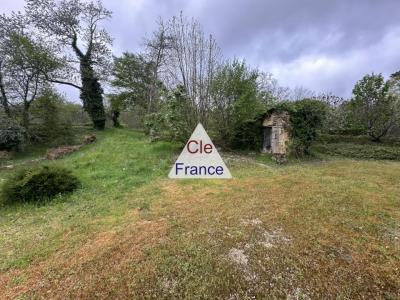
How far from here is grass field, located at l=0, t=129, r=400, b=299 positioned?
105 inches

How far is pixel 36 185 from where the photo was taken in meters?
5.43

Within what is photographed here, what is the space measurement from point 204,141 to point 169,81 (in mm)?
5340

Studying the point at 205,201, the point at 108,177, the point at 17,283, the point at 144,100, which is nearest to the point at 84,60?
the point at 144,100

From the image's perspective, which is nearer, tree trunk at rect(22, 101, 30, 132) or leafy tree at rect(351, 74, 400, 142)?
tree trunk at rect(22, 101, 30, 132)

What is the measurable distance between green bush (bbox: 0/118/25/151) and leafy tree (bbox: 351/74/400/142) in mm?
19560

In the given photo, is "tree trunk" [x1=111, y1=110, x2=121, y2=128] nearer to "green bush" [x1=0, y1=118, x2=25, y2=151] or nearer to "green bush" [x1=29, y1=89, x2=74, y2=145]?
"green bush" [x1=29, y1=89, x2=74, y2=145]

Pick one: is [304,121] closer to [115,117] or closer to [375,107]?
[375,107]

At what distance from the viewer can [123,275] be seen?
284cm

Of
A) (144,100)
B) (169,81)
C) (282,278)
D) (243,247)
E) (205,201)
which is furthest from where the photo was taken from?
(144,100)

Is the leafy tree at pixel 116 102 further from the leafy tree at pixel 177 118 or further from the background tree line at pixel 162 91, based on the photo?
the leafy tree at pixel 177 118

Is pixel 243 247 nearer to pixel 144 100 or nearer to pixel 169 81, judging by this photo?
pixel 169 81

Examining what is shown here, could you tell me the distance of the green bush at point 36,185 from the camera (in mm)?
5297

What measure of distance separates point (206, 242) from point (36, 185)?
14.6ft

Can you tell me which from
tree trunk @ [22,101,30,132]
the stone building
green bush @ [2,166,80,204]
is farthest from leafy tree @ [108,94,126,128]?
green bush @ [2,166,80,204]
